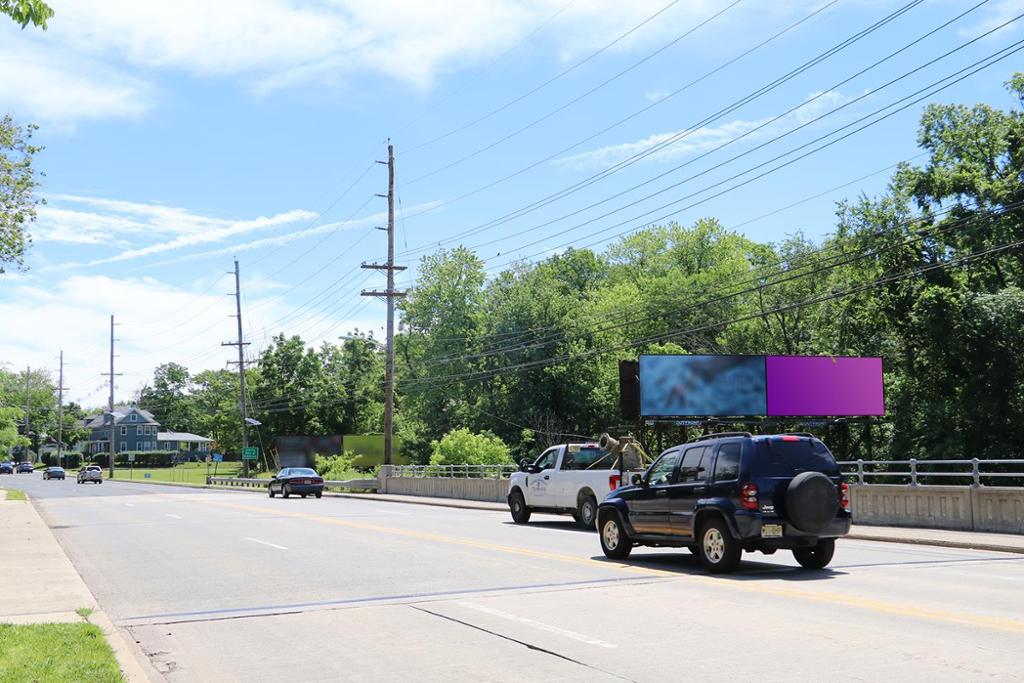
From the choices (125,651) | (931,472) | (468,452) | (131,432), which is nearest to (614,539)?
(125,651)

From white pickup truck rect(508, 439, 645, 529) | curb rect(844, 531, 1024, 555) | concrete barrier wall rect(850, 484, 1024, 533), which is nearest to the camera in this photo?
curb rect(844, 531, 1024, 555)

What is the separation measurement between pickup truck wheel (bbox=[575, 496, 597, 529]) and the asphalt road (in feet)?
12.6

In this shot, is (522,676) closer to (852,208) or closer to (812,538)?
(812,538)

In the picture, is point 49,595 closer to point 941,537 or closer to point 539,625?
point 539,625

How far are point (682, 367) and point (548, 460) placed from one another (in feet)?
49.7

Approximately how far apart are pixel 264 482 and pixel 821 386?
44.3 meters

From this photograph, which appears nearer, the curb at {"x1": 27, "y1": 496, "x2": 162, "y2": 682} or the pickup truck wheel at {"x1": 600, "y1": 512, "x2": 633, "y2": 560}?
the curb at {"x1": 27, "y1": 496, "x2": 162, "y2": 682}

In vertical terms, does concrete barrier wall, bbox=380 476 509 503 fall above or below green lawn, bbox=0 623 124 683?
below

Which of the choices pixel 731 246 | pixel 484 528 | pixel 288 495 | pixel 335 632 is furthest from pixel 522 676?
pixel 731 246

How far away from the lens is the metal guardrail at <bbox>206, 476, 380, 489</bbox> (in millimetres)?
56375

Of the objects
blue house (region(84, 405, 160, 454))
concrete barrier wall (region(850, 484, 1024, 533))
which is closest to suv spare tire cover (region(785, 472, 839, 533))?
concrete barrier wall (region(850, 484, 1024, 533))

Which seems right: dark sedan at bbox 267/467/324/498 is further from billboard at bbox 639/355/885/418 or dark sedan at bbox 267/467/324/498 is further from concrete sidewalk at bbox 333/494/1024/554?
concrete sidewalk at bbox 333/494/1024/554

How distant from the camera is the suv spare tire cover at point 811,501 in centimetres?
1316

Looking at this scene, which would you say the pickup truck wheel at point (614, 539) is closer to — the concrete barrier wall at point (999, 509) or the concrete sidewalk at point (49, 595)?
the concrete sidewalk at point (49, 595)
